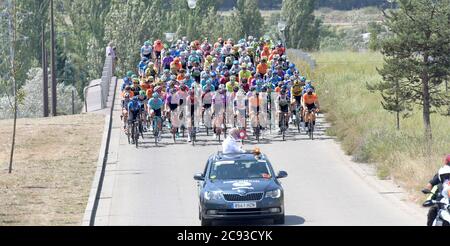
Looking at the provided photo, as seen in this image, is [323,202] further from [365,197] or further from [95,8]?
[95,8]

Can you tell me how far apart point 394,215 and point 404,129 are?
1521cm

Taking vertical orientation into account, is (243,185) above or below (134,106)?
above

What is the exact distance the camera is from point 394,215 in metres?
23.7

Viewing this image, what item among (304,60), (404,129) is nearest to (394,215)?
(404,129)

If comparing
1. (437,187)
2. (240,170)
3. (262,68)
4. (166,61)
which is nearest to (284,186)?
(240,170)

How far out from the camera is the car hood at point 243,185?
22.6m

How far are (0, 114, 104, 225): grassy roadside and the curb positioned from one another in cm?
15

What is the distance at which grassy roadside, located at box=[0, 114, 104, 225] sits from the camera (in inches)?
964

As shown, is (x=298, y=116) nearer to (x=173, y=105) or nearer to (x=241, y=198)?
(x=173, y=105)

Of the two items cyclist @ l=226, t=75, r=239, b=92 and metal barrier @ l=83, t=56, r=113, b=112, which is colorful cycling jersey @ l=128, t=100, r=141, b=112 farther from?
metal barrier @ l=83, t=56, r=113, b=112

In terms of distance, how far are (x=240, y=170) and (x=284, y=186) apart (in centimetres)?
504

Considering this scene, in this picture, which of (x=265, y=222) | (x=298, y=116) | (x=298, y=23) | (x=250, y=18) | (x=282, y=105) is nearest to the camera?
(x=265, y=222)

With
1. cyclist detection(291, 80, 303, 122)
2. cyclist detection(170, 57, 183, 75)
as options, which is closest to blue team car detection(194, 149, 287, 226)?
cyclist detection(291, 80, 303, 122)

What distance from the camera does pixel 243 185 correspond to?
2275cm
